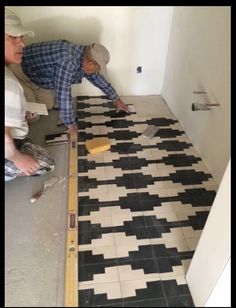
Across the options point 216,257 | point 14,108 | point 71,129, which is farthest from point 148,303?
Answer: point 71,129

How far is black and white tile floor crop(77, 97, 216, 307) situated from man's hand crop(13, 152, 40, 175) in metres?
0.22

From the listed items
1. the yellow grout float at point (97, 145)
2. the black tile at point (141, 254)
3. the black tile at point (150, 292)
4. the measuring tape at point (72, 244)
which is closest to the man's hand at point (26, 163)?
the measuring tape at point (72, 244)

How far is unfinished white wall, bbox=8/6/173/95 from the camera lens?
5.27 feet

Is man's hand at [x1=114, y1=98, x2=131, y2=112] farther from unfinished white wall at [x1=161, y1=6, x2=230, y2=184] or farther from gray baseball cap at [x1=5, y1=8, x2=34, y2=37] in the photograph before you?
gray baseball cap at [x1=5, y1=8, x2=34, y2=37]

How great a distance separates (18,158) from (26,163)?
0.05 m

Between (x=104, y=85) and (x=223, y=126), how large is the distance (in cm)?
74

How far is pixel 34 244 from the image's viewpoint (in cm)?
97

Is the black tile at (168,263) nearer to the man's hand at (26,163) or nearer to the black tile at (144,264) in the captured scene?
the black tile at (144,264)

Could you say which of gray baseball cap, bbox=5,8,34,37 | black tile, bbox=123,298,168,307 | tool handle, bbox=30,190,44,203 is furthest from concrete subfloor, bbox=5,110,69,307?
gray baseball cap, bbox=5,8,34,37

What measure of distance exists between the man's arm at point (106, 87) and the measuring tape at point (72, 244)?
518 mm

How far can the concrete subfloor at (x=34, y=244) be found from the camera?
0.86 meters
